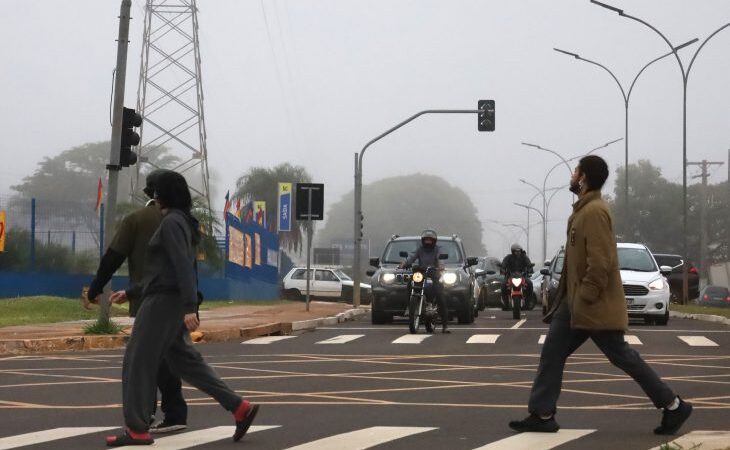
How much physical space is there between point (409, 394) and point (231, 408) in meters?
3.68

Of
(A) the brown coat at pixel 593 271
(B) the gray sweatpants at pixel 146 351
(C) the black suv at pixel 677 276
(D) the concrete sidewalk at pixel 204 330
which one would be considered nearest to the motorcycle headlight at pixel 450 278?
(D) the concrete sidewalk at pixel 204 330

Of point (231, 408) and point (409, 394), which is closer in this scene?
point (231, 408)

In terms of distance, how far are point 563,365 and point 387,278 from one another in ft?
59.0

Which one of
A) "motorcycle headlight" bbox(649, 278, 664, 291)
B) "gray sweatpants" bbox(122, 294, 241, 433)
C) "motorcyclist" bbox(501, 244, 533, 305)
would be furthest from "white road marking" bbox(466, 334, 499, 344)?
"gray sweatpants" bbox(122, 294, 241, 433)

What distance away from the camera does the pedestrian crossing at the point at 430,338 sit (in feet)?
71.1

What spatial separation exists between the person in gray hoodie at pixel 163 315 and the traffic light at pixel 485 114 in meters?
33.5

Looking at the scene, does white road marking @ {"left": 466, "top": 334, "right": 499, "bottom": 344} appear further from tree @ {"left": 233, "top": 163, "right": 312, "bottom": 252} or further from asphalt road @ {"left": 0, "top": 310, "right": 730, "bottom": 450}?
tree @ {"left": 233, "top": 163, "right": 312, "bottom": 252}

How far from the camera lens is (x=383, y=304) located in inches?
1112

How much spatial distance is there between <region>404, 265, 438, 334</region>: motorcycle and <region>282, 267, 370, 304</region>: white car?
91.3 ft

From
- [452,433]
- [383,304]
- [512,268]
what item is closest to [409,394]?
[452,433]

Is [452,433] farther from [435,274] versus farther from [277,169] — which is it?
[277,169]

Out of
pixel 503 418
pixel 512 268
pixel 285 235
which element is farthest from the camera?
pixel 285 235

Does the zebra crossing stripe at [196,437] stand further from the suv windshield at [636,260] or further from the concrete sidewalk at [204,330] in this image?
the suv windshield at [636,260]

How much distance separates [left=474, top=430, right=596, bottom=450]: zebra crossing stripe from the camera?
9.42m
